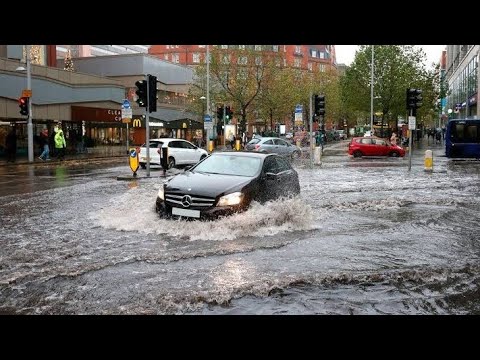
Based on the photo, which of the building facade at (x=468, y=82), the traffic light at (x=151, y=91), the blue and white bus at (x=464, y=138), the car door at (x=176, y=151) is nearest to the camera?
the traffic light at (x=151, y=91)

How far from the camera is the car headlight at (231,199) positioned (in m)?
9.82

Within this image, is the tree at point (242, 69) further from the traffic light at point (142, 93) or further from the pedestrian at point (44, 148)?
the traffic light at point (142, 93)

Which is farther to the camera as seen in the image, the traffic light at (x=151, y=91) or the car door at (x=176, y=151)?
the car door at (x=176, y=151)

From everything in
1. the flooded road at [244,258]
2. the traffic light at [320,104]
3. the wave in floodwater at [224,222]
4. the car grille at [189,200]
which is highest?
the traffic light at [320,104]

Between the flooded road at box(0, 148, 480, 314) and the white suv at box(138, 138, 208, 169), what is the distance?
11.7 metres

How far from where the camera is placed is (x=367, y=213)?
41.8 feet

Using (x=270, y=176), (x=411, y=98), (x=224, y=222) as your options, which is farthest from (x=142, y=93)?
(x=411, y=98)

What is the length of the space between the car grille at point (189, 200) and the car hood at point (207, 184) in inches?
3.5

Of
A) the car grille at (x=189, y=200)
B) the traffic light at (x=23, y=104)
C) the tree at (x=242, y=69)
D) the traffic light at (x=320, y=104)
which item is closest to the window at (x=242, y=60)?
the tree at (x=242, y=69)

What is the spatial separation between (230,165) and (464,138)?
2677 centimetres

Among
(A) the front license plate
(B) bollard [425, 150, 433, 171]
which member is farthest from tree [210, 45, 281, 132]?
(A) the front license plate

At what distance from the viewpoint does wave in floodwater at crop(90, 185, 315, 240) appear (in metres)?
9.57

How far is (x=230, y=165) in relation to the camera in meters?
11.4
